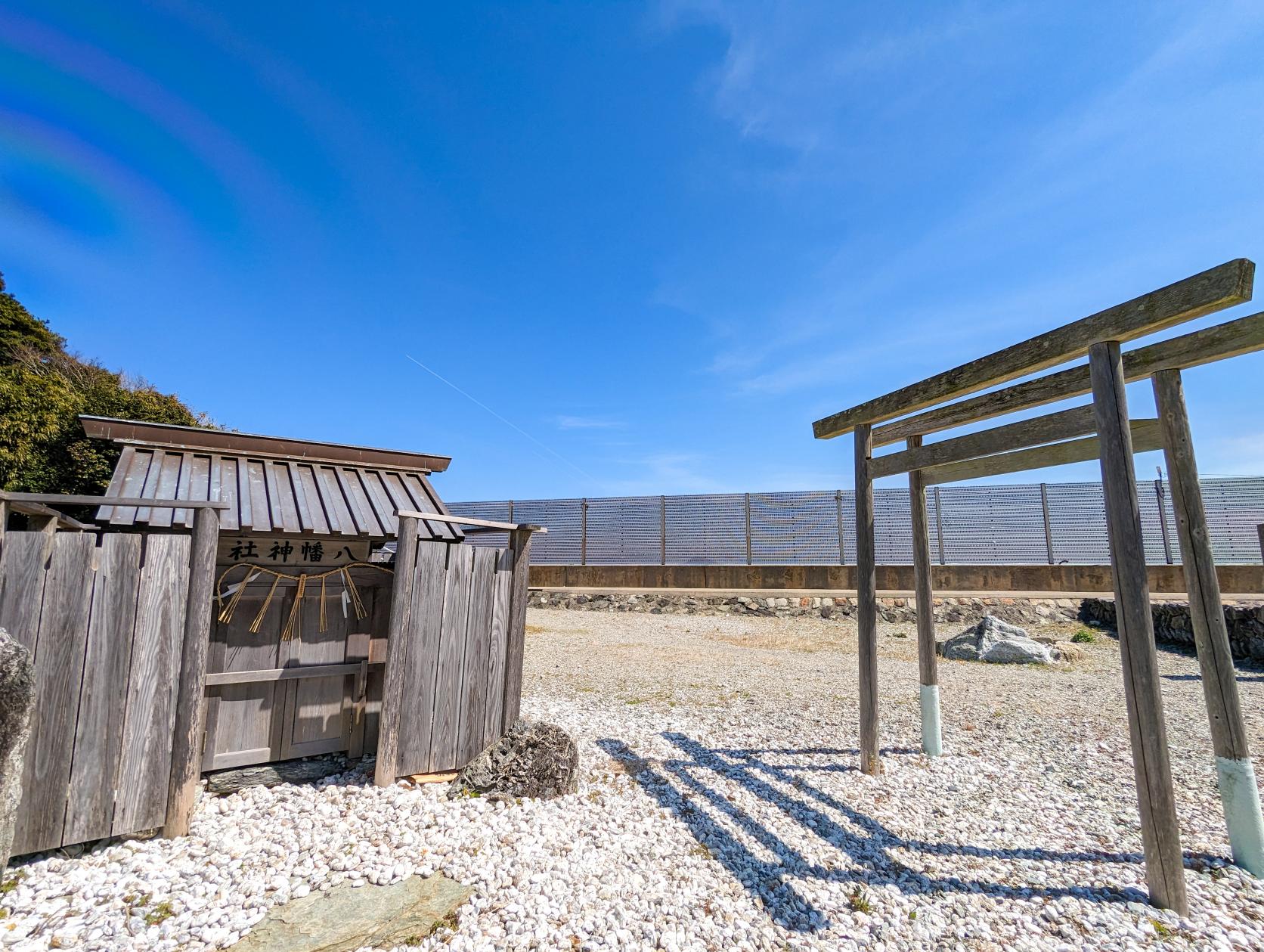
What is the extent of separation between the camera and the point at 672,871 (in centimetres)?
319

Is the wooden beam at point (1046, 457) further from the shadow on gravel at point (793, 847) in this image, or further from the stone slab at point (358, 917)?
the stone slab at point (358, 917)

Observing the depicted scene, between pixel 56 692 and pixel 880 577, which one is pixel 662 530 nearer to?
pixel 880 577

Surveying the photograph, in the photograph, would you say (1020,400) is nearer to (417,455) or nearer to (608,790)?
(608,790)

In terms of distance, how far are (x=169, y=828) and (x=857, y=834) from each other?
421 cm

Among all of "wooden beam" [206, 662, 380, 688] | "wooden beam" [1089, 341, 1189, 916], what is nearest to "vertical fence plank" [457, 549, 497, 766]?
"wooden beam" [206, 662, 380, 688]

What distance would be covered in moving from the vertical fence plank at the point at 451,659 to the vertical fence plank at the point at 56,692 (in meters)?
2.08

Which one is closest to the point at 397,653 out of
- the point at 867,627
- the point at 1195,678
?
the point at 867,627

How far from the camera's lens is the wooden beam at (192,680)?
3.42m

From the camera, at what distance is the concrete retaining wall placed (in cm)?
1248

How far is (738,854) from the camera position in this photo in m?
3.41

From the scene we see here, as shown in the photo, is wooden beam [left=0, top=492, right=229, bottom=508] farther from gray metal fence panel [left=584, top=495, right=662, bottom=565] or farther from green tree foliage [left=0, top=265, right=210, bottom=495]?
gray metal fence panel [left=584, top=495, right=662, bottom=565]

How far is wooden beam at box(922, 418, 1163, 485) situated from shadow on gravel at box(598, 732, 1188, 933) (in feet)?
8.32

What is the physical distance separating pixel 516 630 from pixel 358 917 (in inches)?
93.7

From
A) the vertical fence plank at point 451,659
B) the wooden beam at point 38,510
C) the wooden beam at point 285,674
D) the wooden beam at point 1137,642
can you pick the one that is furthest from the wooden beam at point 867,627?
the wooden beam at point 38,510
